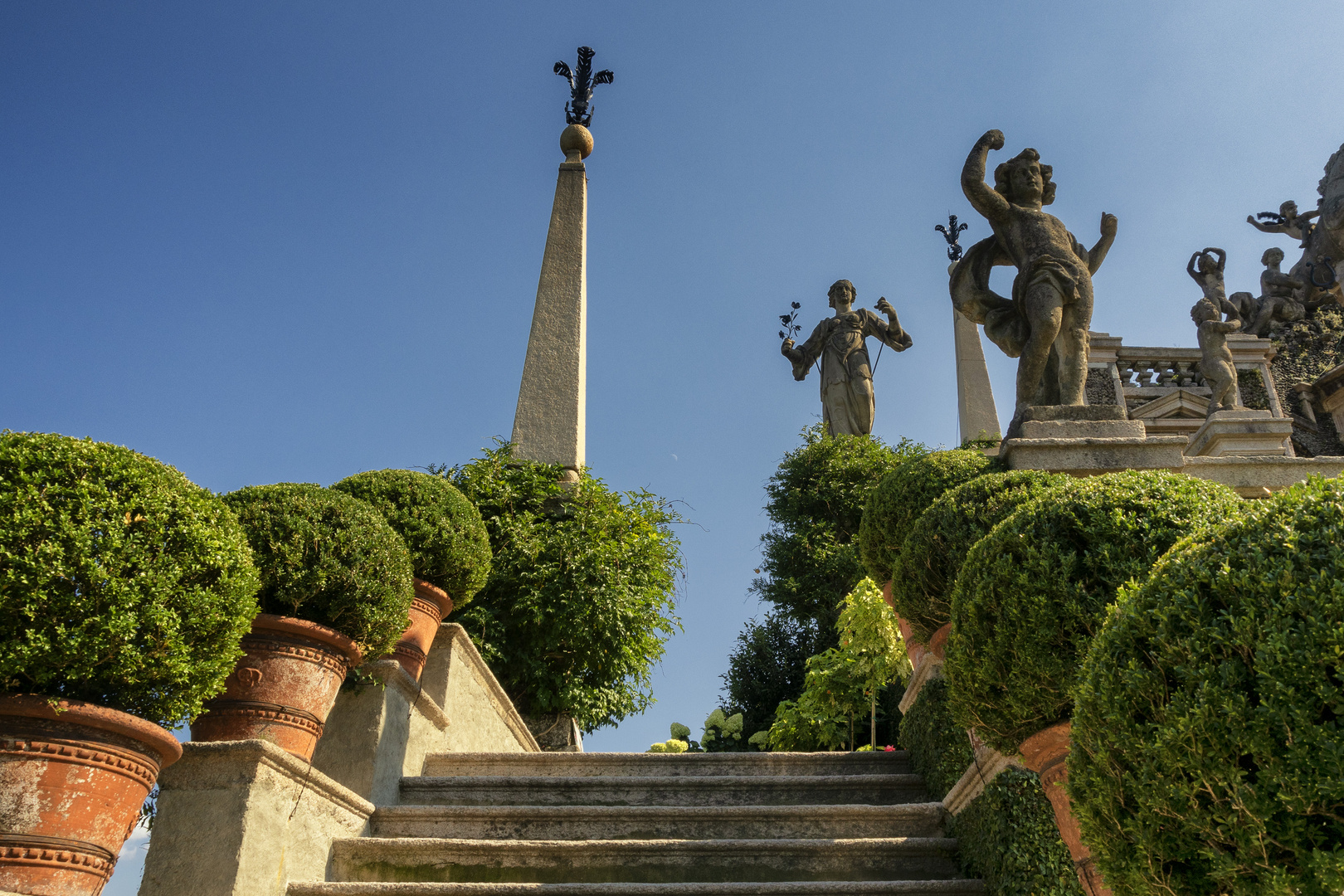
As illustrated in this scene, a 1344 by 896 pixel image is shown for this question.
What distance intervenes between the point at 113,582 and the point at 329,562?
1161 mm

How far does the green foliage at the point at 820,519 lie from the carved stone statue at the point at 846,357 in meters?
0.48

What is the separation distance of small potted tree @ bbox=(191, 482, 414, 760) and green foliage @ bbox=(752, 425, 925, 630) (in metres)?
7.82

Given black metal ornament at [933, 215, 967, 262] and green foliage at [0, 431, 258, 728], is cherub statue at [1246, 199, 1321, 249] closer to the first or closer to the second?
black metal ornament at [933, 215, 967, 262]

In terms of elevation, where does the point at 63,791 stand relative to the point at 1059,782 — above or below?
below

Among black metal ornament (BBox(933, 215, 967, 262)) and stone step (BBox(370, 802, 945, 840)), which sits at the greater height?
black metal ornament (BBox(933, 215, 967, 262))

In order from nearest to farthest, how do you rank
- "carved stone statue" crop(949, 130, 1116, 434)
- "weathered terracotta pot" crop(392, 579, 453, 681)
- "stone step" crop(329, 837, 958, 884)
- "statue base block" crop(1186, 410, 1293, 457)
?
"stone step" crop(329, 837, 958, 884), "weathered terracotta pot" crop(392, 579, 453, 681), "carved stone statue" crop(949, 130, 1116, 434), "statue base block" crop(1186, 410, 1293, 457)

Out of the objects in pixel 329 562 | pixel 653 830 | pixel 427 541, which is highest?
pixel 427 541

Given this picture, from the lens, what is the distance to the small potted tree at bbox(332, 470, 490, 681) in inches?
173

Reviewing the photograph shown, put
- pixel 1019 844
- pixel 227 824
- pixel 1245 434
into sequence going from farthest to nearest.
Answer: pixel 1245 434, pixel 1019 844, pixel 227 824

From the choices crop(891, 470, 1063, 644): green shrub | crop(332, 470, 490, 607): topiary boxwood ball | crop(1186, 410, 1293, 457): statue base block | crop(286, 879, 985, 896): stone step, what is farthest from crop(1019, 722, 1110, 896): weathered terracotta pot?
crop(1186, 410, 1293, 457): statue base block

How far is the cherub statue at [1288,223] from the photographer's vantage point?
20797mm

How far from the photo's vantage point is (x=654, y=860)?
3715mm

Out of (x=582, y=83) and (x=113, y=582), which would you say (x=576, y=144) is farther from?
(x=113, y=582)

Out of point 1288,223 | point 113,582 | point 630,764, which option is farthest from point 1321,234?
point 113,582
